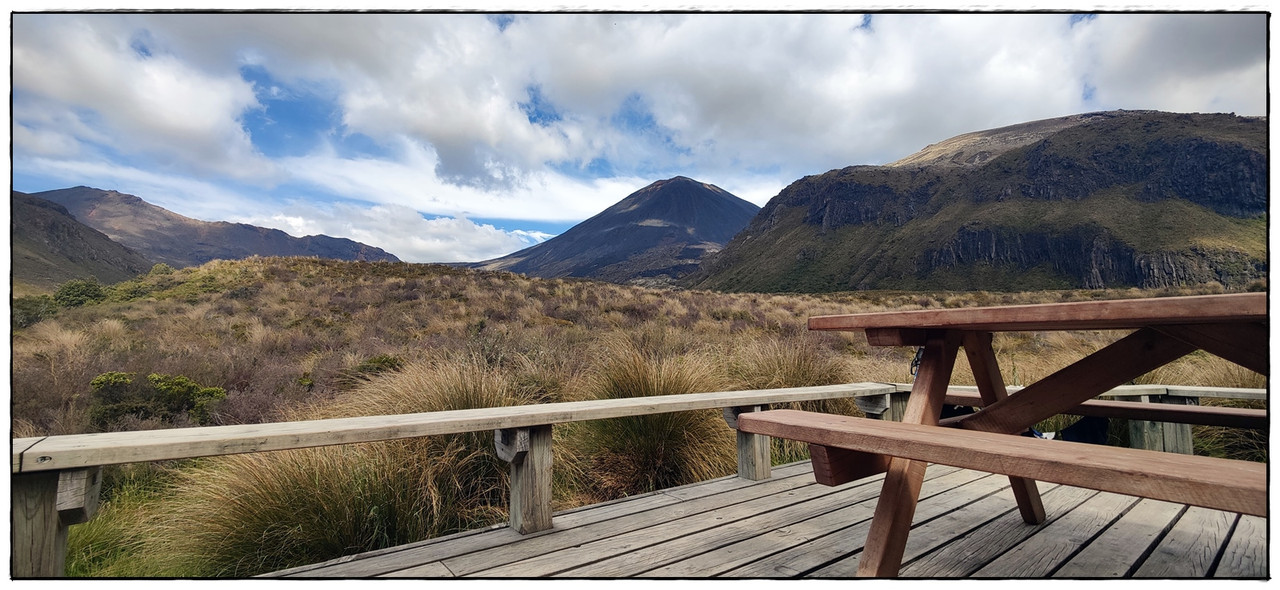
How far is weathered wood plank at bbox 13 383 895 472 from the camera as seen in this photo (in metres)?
1.49

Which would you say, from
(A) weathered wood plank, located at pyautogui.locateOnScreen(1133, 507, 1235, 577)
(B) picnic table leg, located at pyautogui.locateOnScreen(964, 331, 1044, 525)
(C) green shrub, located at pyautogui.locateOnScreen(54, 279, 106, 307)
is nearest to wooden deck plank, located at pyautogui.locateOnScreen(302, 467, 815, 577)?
(B) picnic table leg, located at pyautogui.locateOnScreen(964, 331, 1044, 525)

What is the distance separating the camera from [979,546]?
7.07 feet

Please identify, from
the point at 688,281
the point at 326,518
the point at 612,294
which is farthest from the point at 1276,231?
the point at 688,281

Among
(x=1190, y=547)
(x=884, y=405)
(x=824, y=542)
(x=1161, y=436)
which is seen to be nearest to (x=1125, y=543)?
(x=1190, y=547)

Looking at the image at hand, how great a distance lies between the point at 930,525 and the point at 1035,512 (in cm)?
41

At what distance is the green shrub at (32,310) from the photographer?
916 cm

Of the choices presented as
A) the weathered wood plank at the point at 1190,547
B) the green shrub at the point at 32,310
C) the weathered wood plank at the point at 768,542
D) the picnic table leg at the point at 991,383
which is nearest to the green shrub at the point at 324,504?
the weathered wood plank at the point at 768,542

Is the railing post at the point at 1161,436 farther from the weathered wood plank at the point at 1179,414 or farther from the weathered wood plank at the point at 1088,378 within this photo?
the weathered wood plank at the point at 1088,378

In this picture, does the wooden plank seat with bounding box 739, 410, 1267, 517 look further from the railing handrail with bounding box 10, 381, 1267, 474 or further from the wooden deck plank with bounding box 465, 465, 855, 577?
the railing handrail with bounding box 10, 381, 1267, 474

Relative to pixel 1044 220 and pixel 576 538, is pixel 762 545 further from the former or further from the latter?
pixel 1044 220

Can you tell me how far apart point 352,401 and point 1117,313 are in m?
4.27

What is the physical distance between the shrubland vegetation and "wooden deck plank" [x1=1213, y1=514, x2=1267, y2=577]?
2.20 meters

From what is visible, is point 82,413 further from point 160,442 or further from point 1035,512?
point 1035,512
